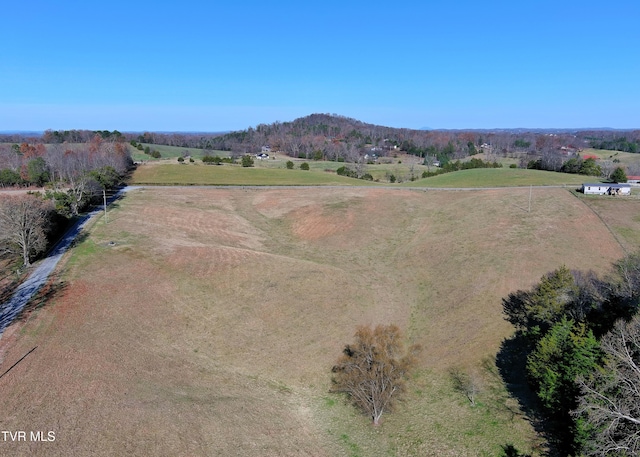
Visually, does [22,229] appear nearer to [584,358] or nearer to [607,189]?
[584,358]

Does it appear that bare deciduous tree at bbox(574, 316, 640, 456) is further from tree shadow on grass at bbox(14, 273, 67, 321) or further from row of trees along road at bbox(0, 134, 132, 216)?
row of trees along road at bbox(0, 134, 132, 216)

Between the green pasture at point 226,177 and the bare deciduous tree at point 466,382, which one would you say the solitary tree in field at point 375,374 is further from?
the green pasture at point 226,177

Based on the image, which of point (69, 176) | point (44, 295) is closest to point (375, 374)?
point (44, 295)

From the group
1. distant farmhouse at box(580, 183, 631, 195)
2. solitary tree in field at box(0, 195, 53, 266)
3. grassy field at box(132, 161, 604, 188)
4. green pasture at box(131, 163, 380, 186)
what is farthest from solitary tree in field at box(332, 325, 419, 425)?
grassy field at box(132, 161, 604, 188)

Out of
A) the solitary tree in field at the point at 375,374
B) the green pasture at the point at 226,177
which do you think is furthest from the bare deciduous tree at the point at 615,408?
the green pasture at the point at 226,177

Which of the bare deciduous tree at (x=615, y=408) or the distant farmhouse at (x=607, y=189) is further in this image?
the distant farmhouse at (x=607, y=189)

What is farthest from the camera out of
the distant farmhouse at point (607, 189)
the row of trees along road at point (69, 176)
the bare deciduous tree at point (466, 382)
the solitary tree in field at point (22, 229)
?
the distant farmhouse at point (607, 189)

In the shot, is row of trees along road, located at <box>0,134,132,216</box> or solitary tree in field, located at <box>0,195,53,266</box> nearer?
solitary tree in field, located at <box>0,195,53,266</box>

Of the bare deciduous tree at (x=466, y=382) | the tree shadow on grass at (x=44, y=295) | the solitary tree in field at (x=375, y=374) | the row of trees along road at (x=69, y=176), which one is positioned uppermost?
the row of trees along road at (x=69, y=176)

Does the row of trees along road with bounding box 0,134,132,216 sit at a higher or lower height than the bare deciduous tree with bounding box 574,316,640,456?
higher
